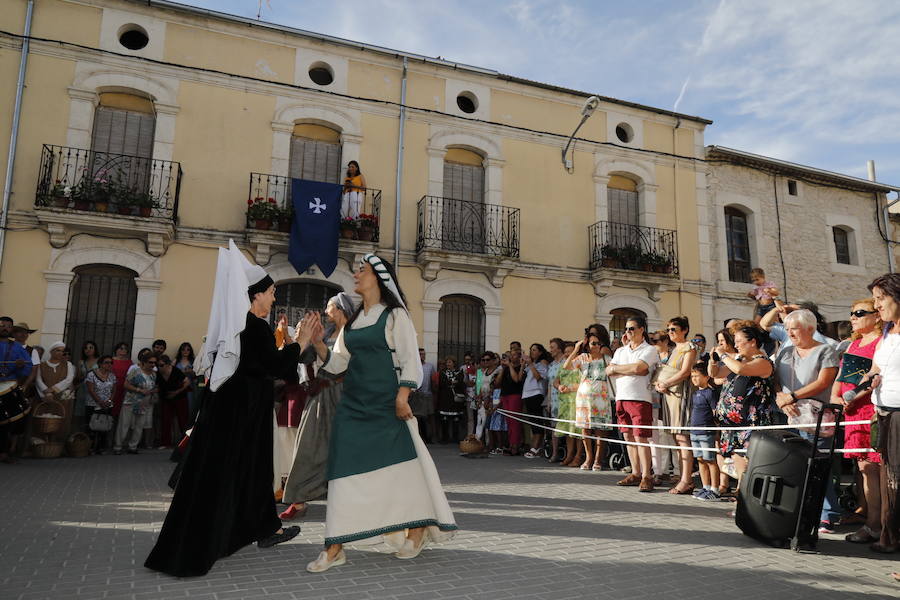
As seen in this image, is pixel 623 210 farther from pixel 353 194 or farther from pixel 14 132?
pixel 14 132

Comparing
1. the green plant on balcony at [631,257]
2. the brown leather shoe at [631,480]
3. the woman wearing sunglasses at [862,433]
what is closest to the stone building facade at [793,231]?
the green plant on balcony at [631,257]

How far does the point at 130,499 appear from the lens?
5707 mm

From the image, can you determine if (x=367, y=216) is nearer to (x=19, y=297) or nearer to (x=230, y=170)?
(x=230, y=170)

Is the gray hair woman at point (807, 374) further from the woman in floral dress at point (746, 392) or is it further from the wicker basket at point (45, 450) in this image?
the wicker basket at point (45, 450)

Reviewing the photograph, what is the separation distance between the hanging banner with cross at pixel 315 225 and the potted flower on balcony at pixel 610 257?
6.40m

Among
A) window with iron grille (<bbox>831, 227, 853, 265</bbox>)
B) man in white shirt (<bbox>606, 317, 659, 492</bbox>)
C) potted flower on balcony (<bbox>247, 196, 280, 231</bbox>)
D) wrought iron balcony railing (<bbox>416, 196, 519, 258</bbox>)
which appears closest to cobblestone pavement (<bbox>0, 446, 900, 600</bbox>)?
man in white shirt (<bbox>606, 317, 659, 492</bbox>)

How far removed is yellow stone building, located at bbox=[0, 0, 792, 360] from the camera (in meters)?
11.2

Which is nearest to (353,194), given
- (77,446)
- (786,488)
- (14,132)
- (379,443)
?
(14,132)

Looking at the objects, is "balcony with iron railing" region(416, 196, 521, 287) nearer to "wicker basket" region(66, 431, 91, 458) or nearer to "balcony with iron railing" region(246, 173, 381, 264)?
"balcony with iron railing" region(246, 173, 381, 264)

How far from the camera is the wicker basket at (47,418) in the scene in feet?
28.6

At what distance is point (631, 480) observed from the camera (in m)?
7.06

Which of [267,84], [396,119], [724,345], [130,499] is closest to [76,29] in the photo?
[267,84]

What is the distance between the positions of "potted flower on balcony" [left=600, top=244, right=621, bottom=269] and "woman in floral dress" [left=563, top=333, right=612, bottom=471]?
20.9ft

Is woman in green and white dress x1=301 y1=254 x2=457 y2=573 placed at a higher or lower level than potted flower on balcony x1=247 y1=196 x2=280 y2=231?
lower
